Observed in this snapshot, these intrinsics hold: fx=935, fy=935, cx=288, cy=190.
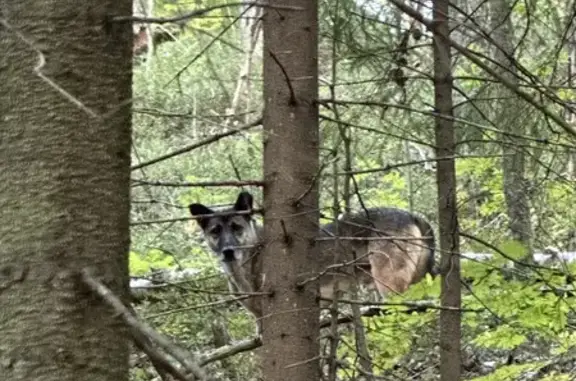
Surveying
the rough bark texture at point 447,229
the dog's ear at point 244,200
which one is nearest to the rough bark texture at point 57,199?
the rough bark texture at point 447,229

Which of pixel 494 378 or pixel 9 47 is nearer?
pixel 9 47

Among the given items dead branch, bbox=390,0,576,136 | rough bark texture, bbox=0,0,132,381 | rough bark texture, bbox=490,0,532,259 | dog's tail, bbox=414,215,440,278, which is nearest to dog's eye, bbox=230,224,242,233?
dog's tail, bbox=414,215,440,278

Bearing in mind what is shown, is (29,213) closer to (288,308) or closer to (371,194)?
(288,308)

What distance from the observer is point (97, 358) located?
7.37ft

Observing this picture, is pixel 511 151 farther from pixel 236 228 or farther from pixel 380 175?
pixel 380 175

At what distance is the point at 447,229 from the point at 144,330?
158 inches

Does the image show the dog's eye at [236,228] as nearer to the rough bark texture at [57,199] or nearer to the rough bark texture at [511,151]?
the rough bark texture at [511,151]

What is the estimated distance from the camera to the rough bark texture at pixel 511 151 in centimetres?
649

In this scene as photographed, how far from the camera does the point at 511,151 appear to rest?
8.44 m

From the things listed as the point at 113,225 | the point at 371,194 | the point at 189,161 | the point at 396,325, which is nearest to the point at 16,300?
the point at 113,225

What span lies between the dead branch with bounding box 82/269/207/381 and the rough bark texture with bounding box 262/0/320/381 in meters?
2.37

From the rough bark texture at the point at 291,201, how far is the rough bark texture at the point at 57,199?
2297 millimetres

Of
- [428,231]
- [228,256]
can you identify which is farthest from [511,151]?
[228,256]

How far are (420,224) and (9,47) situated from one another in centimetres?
906
